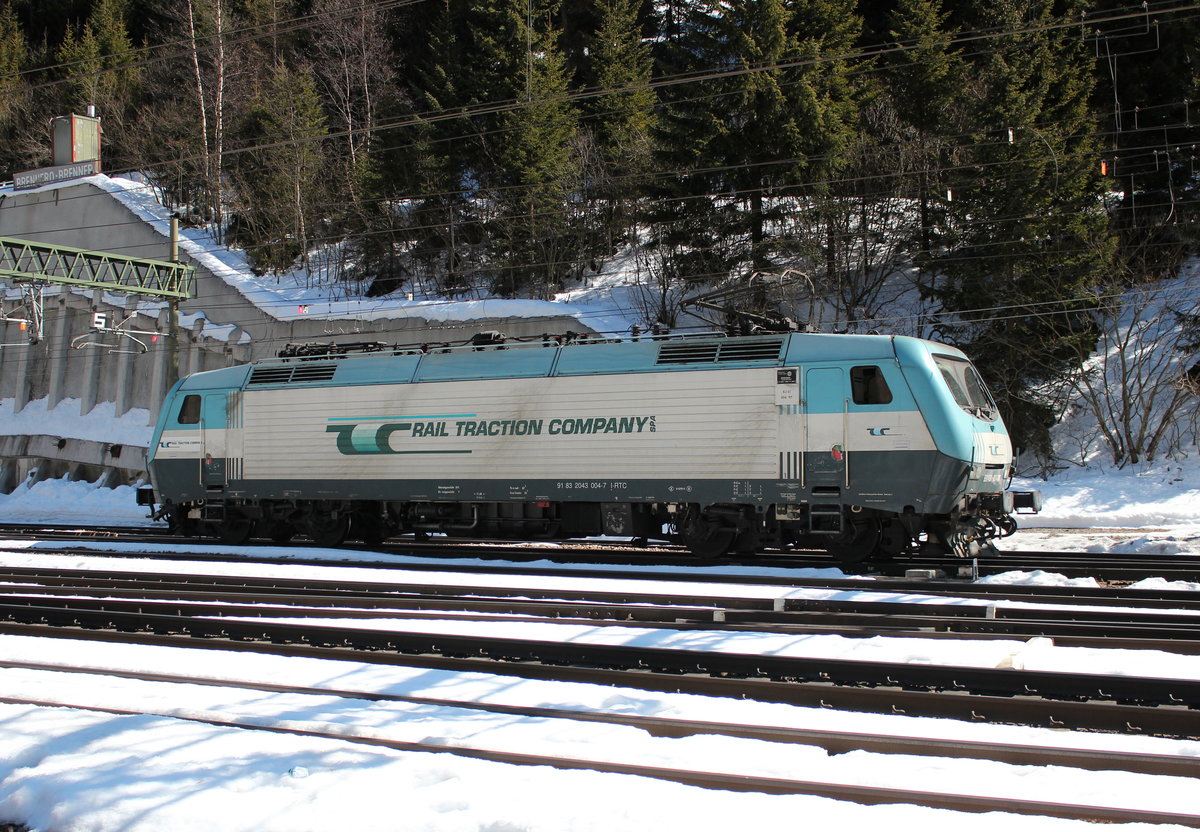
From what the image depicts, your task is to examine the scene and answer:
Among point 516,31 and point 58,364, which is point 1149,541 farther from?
point 58,364

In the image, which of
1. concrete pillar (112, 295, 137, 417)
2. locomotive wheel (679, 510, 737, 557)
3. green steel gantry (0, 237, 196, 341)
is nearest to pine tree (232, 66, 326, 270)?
concrete pillar (112, 295, 137, 417)

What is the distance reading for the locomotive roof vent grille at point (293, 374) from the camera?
60.7ft

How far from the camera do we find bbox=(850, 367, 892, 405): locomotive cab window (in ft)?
45.7

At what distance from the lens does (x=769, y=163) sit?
32125 mm

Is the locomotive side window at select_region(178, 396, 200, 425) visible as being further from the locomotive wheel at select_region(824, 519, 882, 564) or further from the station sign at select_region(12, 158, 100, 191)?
the station sign at select_region(12, 158, 100, 191)

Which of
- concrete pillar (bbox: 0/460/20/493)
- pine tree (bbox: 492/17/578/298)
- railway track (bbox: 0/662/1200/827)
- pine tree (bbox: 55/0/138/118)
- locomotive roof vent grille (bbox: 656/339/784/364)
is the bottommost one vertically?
railway track (bbox: 0/662/1200/827)

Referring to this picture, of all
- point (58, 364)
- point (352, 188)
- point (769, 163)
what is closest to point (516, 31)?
point (352, 188)

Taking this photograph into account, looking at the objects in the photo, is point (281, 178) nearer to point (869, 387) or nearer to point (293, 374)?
point (293, 374)

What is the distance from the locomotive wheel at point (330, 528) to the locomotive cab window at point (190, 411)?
11.4 ft

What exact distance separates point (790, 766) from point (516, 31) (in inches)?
1653

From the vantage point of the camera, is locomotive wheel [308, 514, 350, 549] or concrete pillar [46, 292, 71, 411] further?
concrete pillar [46, 292, 71, 411]

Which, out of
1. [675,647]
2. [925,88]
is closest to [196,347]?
[925,88]

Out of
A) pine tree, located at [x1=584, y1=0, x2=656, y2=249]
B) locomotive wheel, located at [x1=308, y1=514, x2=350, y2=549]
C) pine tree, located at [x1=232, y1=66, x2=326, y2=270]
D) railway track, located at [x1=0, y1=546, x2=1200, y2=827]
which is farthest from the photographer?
pine tree, located at [x1=232, y1=66, x2=326, y2=270]

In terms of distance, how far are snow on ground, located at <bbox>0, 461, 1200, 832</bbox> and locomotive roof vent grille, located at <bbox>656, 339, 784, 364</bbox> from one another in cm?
689
